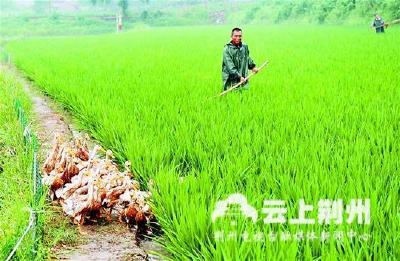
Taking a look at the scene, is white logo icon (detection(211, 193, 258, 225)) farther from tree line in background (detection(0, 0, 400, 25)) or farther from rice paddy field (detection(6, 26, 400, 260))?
tree line in background (detection(0, 0, 400, 25))

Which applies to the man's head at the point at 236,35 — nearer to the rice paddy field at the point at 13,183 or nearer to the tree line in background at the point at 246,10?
the rice paddy field at the point at 13,183

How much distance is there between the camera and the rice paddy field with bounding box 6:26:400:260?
84.7 inches

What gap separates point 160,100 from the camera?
210 inches

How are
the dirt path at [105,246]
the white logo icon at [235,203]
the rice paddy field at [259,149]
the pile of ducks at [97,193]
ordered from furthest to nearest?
the pile of ducks at [97,193] → the dirt path at [105,246] → the white logo icon at [235,203] → the rice paddy field at [259,149]

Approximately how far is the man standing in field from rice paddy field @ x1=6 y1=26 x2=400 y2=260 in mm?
243

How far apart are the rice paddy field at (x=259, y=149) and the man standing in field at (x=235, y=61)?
243 mm

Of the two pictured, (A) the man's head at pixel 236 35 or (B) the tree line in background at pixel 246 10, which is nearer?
(A) the man's head at pixel 236 35

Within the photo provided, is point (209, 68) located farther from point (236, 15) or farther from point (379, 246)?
point (236, 15)

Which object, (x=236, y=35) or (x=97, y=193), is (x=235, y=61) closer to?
(x=236, y=35)

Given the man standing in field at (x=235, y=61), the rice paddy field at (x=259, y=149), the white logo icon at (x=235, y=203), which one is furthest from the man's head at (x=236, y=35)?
the white logo icon at (x=235, y=203)

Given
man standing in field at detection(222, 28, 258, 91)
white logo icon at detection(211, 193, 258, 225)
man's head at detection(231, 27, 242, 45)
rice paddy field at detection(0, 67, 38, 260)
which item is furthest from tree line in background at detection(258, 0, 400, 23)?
white logo icon at detection(211, 193, 258, 225)

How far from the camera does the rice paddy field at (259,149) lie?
2.15 metres

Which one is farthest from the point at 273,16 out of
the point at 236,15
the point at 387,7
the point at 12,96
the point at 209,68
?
the point at 12,96

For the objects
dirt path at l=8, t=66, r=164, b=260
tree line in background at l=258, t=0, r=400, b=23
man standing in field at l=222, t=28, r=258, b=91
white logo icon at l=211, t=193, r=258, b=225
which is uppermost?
tree line in background at l=258, t=0, r=400, b=23
